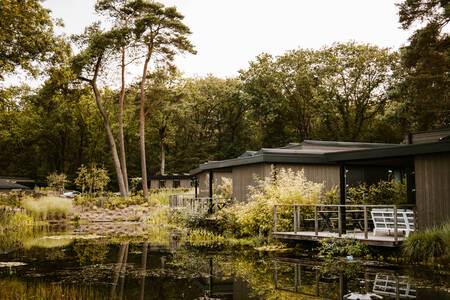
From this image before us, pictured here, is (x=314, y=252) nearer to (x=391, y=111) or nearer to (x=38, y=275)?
(x=38, y=275)

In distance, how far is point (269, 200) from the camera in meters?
14.0

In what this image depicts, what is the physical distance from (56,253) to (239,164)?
25.1 ft

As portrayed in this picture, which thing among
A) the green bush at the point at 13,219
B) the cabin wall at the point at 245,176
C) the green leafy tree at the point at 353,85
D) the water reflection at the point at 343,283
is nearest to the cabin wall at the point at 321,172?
→ the cabin wall at the point at 245,176

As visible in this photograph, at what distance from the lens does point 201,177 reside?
27203 millimetres

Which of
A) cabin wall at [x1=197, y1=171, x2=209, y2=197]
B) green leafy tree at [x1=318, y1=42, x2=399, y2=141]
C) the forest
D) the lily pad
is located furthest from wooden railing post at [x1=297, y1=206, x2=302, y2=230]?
green leafy tree at [x1=318, y1=42, x2=399, y2=141]

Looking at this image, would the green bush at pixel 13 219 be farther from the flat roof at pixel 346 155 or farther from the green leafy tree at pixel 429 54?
the green leafy tree at pixel 429 54

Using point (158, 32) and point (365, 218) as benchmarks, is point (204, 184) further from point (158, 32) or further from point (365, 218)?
point (365, 218)

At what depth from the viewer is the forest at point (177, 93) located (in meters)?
19.4

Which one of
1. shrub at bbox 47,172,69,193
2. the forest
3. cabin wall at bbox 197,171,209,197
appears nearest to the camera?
the forest

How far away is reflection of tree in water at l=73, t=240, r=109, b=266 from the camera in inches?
433

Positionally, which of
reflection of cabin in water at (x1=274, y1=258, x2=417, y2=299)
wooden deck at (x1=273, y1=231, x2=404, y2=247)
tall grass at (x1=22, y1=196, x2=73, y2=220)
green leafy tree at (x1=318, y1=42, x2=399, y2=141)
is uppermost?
green leafy tree at (x1=318, y1=42, x2=399, y2=141)

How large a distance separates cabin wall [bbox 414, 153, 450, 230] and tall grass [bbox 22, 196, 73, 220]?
64.1 feet

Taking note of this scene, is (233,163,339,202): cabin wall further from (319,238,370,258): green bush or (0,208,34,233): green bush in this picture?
(0,208,34,233): green bush

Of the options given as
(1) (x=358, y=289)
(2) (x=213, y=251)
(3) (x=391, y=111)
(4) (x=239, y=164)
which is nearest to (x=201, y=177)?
(4) (x=239, y=164)
